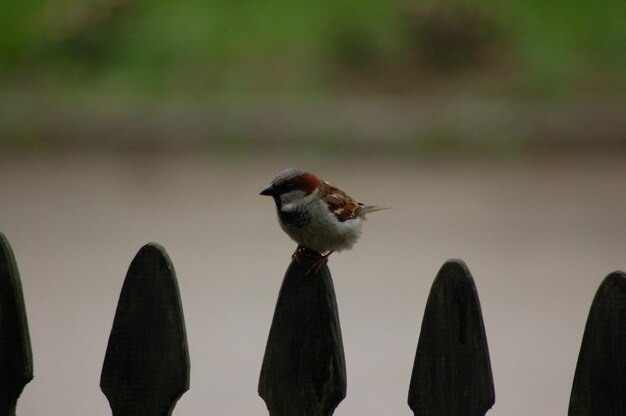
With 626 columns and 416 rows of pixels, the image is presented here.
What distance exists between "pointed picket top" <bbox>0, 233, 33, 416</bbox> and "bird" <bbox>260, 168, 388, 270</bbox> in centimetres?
25

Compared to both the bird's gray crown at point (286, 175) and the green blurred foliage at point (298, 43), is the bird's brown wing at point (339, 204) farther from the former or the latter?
the green blurred foliage at point (298, 43)

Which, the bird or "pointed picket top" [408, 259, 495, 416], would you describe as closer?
"pointed picket top" [408, 259, 495, 416]

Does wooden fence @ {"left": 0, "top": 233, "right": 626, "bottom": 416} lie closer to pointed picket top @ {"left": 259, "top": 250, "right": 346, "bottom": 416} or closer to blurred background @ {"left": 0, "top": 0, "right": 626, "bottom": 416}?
pointed picket top @ {"left": 259, "top": 250, "right": 346, "bottom": 416}

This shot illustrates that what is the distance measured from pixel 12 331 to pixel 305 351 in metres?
0.25

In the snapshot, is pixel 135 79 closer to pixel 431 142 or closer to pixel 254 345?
pixel 431 142

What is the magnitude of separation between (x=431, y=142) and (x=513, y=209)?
85cm

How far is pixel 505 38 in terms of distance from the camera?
4.27 meters

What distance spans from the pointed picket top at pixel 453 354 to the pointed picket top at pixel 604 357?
7 cm

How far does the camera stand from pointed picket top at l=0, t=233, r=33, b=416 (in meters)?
0.81

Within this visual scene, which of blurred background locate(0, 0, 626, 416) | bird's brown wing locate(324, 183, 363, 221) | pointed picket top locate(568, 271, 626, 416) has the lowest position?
pointed picket top locate(568, 271, 626, 416)

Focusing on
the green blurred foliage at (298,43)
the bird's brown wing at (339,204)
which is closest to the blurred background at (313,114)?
the green blurred foliage at (298,43)

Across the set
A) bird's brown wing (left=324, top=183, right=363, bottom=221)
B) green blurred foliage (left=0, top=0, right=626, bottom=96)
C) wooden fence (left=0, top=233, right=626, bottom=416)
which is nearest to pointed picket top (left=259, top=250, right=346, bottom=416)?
wooden fence (left=0, top=233, right=626, bottom=416)

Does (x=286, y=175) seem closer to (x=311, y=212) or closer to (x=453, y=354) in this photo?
(x=311, y=212)

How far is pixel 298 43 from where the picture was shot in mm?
4172
